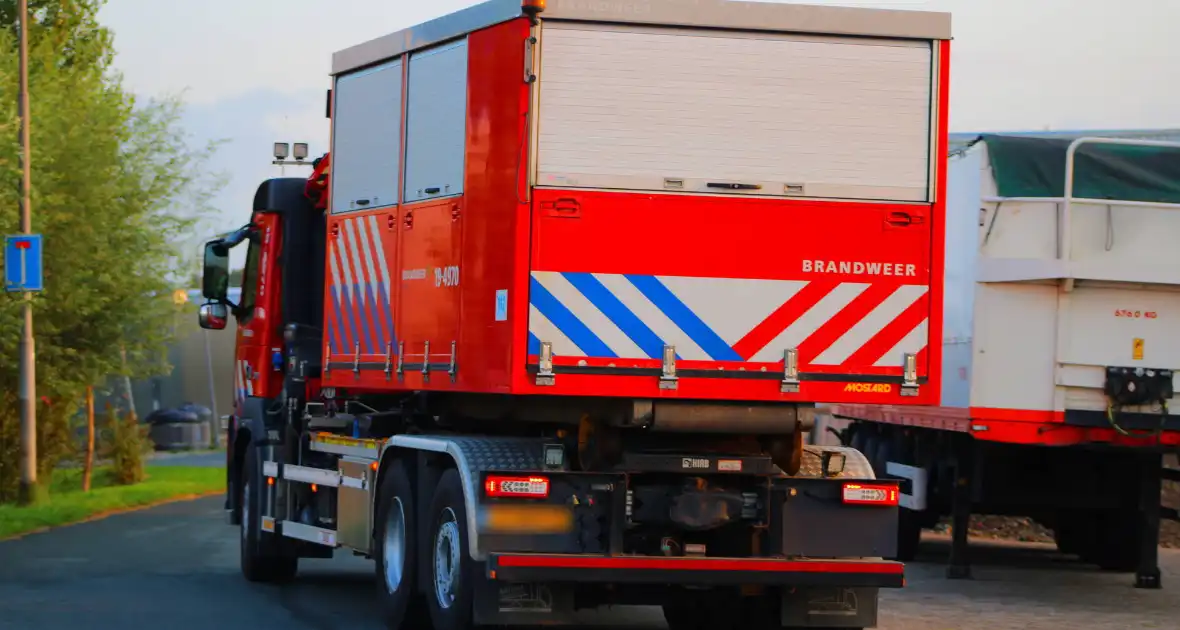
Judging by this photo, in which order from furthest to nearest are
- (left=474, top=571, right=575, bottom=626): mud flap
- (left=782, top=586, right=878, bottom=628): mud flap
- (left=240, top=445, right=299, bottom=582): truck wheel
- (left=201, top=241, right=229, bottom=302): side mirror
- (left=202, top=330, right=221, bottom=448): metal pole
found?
1. (left=202, top=330, right=221, bottom=448): metal pole
2. (left=201, top=241, right=229, bottom=302): side mirror
3. (left=240, top=445, right=299, bottom=582): truck wheel
4. (left=782, top=586, right=878, bottom=628): mud flap
5. (left=474, top=571, right=575, bottom=626): mud flap

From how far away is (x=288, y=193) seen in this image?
15523 mm

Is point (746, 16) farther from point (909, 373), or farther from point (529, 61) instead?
point (909, 373)

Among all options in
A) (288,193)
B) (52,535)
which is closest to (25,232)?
(52,535)

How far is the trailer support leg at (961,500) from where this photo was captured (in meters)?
16.2

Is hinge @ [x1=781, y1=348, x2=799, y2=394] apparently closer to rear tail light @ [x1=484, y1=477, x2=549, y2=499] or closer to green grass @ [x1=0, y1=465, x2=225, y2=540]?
rear tail light @ [x1=484, y1=477, x2=549, y2=499]

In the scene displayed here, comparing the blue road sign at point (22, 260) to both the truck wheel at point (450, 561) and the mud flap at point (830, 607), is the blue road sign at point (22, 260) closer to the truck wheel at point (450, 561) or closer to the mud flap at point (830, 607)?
the truck wheel at point (450, 561)

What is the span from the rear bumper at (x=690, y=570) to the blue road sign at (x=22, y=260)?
561 inches

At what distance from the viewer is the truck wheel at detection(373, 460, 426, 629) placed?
457 inches

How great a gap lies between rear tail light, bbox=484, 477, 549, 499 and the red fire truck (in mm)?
12

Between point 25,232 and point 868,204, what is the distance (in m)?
16.2

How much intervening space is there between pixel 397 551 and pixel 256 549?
3.81m

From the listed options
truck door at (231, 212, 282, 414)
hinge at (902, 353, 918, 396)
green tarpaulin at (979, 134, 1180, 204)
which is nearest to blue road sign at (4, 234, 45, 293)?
truck door at (231, 212, 282, 414)

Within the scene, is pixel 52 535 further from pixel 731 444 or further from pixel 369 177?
pixel 731 444

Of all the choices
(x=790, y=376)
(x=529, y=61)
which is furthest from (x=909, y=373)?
(x=529, y=61)
